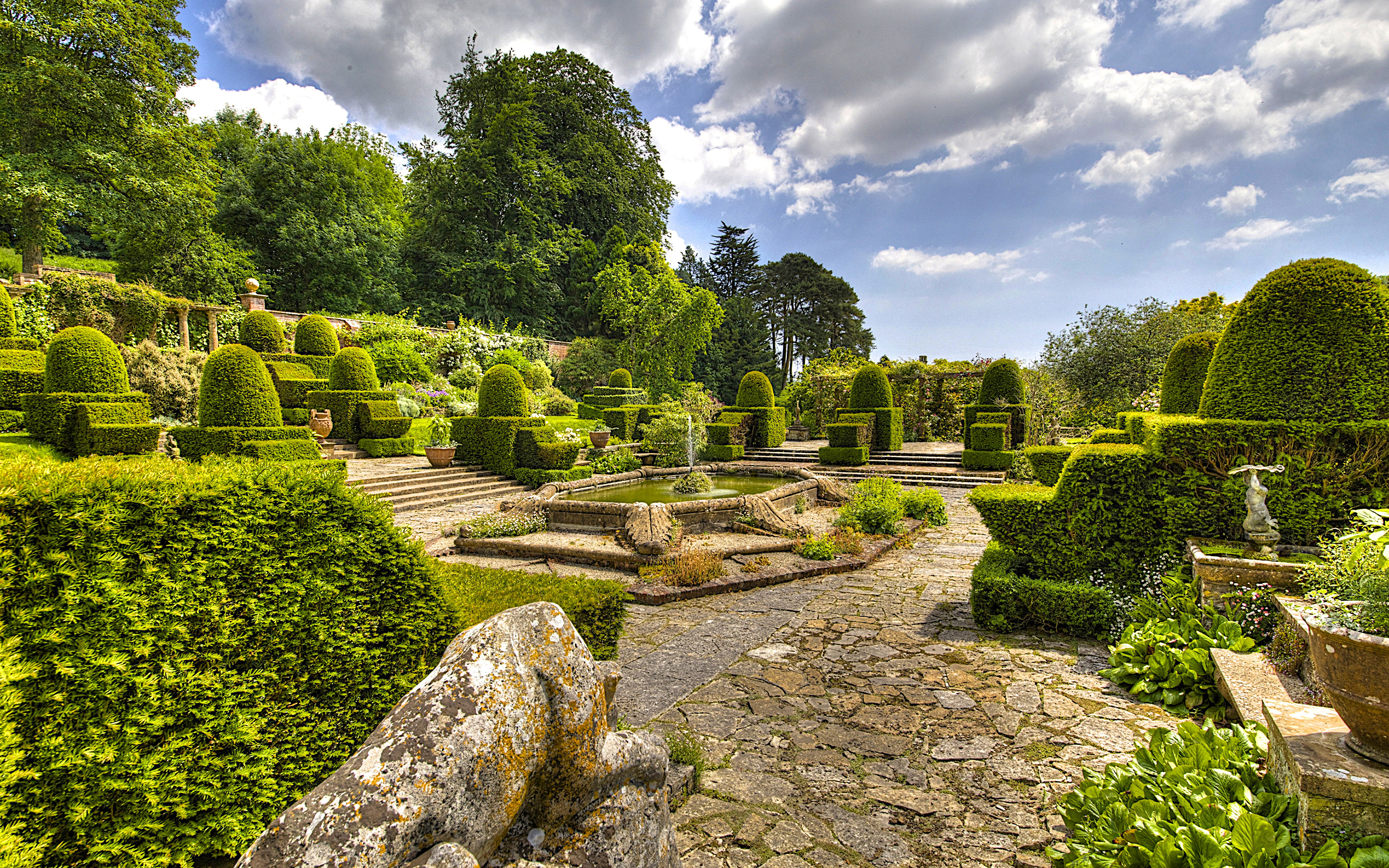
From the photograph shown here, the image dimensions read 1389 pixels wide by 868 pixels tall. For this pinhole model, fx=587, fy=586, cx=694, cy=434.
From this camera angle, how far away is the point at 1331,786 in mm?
2170

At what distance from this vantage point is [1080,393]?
67.2 ft

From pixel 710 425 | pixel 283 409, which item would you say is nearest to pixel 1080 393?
pixel 710 425

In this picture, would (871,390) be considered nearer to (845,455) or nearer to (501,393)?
(845,455)

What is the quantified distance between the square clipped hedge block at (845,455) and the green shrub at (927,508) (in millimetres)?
6192

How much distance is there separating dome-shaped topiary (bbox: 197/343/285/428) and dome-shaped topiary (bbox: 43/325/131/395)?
272 centimetres

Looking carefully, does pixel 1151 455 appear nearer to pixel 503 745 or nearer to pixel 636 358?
pixel 503 745

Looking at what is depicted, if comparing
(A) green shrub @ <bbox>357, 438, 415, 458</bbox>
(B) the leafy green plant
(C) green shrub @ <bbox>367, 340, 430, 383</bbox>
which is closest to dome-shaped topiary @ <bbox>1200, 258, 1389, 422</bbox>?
(B) the leafy green plant

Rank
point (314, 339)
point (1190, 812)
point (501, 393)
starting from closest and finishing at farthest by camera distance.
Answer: point (1190, 812), point (501, 393), point (314, 339)

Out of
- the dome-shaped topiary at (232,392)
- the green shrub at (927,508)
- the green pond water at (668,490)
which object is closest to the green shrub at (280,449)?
the dome-shaped topiary at (232,392)

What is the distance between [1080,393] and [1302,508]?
17610mm

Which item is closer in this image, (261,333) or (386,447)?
(386,447)

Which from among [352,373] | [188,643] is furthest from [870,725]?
[352,373]

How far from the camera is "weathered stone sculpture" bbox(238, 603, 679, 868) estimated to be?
48.7 inches

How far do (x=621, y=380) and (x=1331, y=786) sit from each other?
1086 inches
